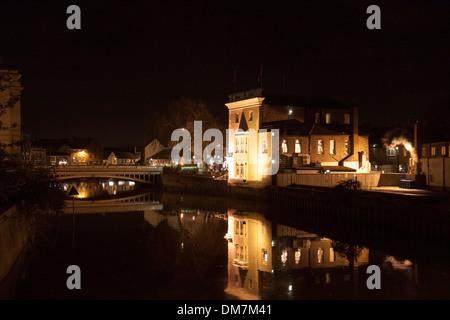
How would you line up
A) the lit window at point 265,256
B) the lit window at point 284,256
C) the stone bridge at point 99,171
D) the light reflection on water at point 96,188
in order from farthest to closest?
the stone bridge at point 99,171 < the light reflection on water at point 96,188 < the lit window at point 265,256 < the lit window at point 284,256

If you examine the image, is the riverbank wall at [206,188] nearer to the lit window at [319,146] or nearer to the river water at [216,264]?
the lit window at [319,146]

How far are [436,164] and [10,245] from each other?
39.3m

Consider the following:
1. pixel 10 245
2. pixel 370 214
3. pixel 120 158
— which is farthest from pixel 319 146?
pixel 120 158

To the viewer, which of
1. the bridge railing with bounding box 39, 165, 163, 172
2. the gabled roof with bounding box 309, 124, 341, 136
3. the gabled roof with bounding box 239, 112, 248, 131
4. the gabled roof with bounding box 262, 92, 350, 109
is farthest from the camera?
the bridge railing with bounding box 39, 165, 163, 172

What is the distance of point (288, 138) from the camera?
52.0m

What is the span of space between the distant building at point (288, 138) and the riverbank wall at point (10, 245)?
30.8 metres

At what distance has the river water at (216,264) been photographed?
17.2 m

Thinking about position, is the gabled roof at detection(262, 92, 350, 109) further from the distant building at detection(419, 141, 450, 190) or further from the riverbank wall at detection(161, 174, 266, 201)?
the distant building at detection(419, 141, 450, 190)

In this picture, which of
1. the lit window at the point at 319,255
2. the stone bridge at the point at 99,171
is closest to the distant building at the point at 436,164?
the lit window at the point at 319,255

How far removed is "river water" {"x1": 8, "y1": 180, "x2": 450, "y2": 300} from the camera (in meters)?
17.2

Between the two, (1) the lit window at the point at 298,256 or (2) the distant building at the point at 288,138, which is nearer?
(1) the lit window at the point at 298,256

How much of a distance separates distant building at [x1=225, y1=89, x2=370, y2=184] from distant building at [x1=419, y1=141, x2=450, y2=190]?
9.64 m

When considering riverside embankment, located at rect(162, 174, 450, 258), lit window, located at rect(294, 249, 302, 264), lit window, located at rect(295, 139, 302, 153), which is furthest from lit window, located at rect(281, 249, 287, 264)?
lit window, located at rect(295, 139, 302, 153)
